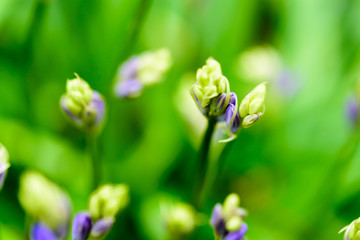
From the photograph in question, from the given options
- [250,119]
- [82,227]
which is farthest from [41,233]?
[250,119]

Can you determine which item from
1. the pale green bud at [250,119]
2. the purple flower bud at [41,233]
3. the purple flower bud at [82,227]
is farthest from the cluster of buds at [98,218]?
the pale green bud at [250,119]

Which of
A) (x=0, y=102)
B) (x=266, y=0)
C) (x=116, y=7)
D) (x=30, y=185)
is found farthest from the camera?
(x=266, y=0)

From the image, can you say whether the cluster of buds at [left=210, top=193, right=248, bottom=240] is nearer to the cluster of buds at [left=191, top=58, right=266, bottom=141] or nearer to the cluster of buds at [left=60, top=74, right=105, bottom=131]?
the cluster of buds at [left=191, top=58, right=266, bottom=141]

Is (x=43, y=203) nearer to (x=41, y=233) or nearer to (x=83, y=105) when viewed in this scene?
(x=41, y=233)

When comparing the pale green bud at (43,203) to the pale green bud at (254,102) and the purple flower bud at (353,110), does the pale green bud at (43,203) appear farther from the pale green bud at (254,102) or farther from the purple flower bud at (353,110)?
the purple flower bud at (353,110)

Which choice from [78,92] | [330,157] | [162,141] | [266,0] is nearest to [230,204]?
[78,92]

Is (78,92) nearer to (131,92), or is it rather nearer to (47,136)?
(131,92)

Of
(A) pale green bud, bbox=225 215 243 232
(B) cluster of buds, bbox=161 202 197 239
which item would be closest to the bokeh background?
(B) cluster of buds, bbox=161 202 197 239
